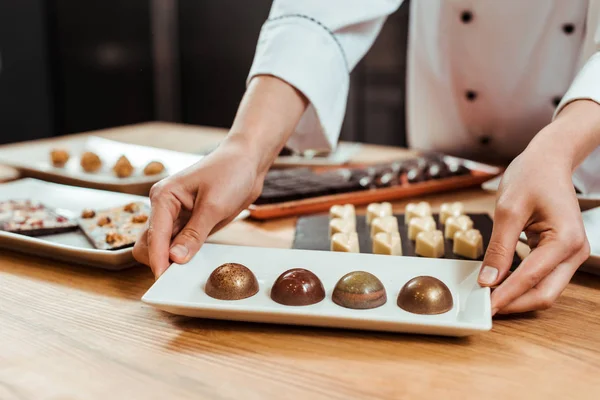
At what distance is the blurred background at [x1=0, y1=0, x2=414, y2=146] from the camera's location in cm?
413

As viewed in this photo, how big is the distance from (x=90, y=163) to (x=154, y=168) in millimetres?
220

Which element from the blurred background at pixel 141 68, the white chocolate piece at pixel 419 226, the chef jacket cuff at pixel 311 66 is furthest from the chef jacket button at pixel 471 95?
the blurred background at pixel 141 68

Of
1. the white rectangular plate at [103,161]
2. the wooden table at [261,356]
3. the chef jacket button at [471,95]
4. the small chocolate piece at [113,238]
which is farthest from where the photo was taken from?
the chef jacket button at [471,95]

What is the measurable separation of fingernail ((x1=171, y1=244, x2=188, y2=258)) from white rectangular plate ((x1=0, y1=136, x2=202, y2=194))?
2.31 ft

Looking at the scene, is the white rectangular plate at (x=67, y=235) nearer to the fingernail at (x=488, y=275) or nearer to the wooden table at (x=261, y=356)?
the wooden table at (x=261, y=356)

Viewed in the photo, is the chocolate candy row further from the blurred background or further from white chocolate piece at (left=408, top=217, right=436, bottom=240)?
the blurred background

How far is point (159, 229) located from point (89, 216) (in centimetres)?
35

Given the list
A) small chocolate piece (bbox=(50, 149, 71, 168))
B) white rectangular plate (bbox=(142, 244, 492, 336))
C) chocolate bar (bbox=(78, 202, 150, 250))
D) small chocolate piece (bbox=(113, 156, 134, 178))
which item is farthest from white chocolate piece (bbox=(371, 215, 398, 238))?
small chocolate piece (bbox=(50, 149, 71, 168))

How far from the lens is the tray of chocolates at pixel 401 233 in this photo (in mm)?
1238

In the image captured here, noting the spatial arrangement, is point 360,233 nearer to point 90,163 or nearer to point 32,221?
point 32,221

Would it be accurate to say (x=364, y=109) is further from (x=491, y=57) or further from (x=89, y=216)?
(x=89, y=216)

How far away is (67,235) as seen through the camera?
1.34m

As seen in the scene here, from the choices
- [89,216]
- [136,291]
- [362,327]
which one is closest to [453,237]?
[362,327]

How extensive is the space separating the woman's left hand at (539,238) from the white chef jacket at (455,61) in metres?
0.26
